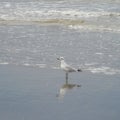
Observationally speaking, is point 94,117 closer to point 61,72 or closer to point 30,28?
point 61,72

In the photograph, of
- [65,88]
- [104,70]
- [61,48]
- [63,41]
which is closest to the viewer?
[65,88]

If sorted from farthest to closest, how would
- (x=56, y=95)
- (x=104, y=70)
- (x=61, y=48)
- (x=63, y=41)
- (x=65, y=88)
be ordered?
(x=63, y=41) → (x=61, y=48) → (x=104, y=70) → (x=65, y=88) → (x=56, y=95)

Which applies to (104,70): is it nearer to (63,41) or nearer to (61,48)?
(61,48)

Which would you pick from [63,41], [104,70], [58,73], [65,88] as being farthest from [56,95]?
[63,41]

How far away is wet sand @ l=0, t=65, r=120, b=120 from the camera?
9820mm

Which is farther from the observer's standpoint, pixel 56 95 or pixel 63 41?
pixel 63 41

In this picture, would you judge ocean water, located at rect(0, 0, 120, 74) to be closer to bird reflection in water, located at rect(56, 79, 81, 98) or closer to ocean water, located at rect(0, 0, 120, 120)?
ocean water, located at rect(0, 0, 120, 120)

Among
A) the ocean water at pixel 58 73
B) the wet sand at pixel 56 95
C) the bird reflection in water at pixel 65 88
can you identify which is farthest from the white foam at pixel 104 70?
the bird reflection in water at pixel 65 88

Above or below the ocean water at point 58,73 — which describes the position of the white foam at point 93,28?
above

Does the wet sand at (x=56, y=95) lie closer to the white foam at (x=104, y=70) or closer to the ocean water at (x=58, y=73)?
the ocean water at (x=58, y=73)

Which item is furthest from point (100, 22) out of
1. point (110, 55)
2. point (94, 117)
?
point (94, 117)

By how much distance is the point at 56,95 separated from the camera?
1127cm

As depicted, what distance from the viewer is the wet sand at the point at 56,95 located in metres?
9.82

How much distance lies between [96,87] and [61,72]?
6.58ft
